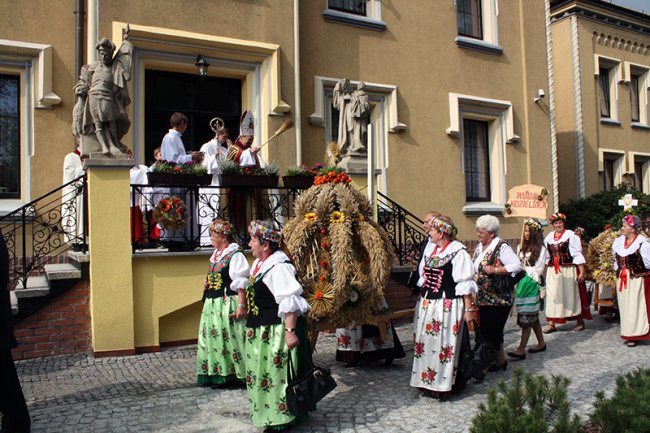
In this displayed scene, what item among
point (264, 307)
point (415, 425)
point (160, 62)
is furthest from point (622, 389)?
point (160, 62)

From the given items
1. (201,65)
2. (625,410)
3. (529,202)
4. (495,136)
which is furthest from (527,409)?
(495,136)

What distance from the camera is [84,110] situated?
799 cm

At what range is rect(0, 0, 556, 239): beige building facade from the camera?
9.61 m

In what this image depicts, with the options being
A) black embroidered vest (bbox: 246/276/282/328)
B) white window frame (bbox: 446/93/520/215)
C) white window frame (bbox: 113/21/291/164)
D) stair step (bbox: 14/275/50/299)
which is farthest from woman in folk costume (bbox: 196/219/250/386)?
white window frame (bbox: 446/93/520/215)

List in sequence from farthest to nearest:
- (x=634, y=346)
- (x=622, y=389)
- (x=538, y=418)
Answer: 1. (x=634, y=346)
2. (x=622, y=389)
3. (x=538, y=418)

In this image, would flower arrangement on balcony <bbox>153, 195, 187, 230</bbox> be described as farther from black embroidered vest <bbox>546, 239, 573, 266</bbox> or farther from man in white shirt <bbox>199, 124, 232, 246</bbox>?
black embroidered vest <bbox>546, 239, 573, 266</bbox>

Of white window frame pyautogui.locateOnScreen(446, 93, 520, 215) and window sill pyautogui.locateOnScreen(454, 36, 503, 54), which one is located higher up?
window sill pyautogui.locateOnScreen(454, 36, 503, 54)

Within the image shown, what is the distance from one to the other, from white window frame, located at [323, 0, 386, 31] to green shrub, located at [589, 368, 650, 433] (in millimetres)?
9613

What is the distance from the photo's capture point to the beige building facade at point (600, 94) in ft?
62.3

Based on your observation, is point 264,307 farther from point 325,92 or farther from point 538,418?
point 325,92

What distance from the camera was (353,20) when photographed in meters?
12.4

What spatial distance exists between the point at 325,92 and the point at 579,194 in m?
10.6

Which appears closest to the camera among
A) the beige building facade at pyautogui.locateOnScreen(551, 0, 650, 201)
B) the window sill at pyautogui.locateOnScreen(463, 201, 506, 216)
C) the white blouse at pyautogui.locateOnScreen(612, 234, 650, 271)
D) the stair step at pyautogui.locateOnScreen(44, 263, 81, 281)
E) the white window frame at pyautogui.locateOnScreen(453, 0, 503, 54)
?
the stair step at pyautogui.locateOnScreen(44, 263, 81, 281)

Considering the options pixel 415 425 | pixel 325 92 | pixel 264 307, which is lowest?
pixel 415 425
